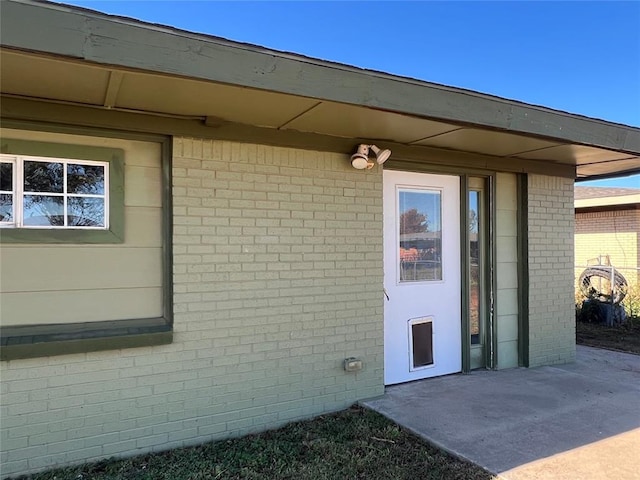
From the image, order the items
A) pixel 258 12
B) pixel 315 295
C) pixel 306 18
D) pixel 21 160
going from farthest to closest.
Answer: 1. pixel 306 18
2. pixel 258 12
3. pixel 315 295
4. pixel 21 160

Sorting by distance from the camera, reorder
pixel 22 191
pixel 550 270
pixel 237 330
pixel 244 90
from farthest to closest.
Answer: pixel 550 270, pixel 237 330, pixel 22 191, pixel 244 90

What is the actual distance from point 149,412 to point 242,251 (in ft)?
4.35

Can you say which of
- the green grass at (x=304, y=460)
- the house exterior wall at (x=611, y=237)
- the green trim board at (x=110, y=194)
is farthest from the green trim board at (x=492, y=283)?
the house exterior wall at (x=611, y=237)

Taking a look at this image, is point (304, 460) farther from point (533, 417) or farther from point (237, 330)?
point (533, 417)

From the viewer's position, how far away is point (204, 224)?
3.46 metres

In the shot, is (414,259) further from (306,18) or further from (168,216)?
(306,18)

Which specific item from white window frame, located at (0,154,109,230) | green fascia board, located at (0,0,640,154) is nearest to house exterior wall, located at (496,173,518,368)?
green fascia board, located at (0,0,640,154)

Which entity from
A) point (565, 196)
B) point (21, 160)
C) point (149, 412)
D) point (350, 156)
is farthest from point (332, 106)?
point (565, 196)

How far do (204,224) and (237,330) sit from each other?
0.85 metres

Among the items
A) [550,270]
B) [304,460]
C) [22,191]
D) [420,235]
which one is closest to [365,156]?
[420,235]

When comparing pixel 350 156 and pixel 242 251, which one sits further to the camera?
pixel 350 156

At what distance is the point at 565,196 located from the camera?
5449mm

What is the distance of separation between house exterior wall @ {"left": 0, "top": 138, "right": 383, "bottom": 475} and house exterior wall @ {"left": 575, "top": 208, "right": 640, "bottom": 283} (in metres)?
10.1

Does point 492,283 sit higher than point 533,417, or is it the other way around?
point 492,283
